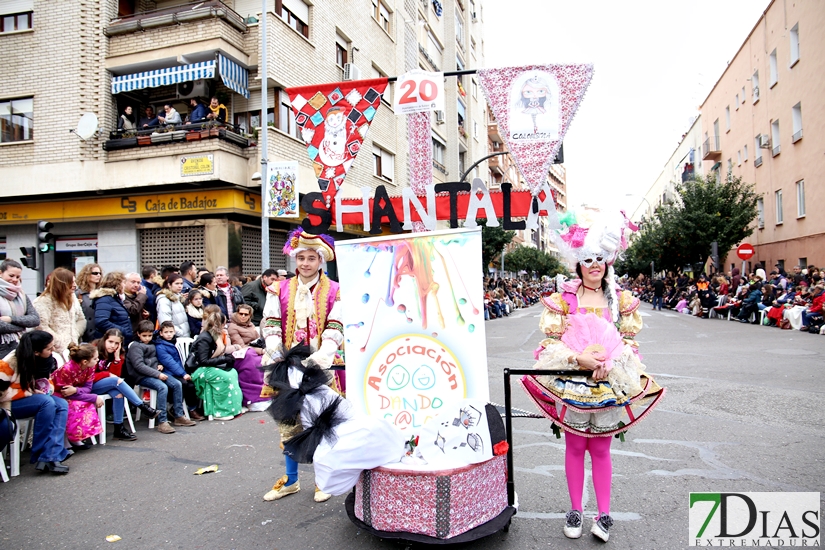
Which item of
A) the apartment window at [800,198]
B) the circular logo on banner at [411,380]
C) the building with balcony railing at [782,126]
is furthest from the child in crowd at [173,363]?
the apartment window at [800,198]

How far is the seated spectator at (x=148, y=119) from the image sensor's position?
603 inches

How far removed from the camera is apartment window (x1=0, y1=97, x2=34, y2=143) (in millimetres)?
15902

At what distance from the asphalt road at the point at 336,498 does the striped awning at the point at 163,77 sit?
11104 millimetres

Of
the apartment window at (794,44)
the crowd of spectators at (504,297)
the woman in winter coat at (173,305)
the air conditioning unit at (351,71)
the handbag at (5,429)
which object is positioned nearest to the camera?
the handbag at (5,429)

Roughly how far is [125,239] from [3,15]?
7.38 meters

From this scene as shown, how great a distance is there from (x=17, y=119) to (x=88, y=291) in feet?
40.6

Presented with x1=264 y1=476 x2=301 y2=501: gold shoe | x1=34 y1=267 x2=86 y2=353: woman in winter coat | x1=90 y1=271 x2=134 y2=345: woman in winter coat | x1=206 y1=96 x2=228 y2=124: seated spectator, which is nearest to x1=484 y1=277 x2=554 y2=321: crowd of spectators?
x1=206 y1=96 x2=228 y2=124: seated spectator

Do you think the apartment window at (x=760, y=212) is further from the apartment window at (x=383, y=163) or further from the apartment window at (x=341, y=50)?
the apartment window at (x=341, y=50)

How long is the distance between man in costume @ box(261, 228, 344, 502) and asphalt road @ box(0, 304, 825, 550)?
0.27 m

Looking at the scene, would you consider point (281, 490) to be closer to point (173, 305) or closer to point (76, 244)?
point (173, 305)

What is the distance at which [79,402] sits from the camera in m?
5.52

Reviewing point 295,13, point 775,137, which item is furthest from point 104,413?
point 775,137

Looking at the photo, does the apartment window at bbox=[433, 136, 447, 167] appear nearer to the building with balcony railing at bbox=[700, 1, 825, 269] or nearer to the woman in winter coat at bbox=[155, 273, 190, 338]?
the building with balcony railing at bbox=[700, 1, 825, 269]

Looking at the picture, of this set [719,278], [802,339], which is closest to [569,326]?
[802,339]
